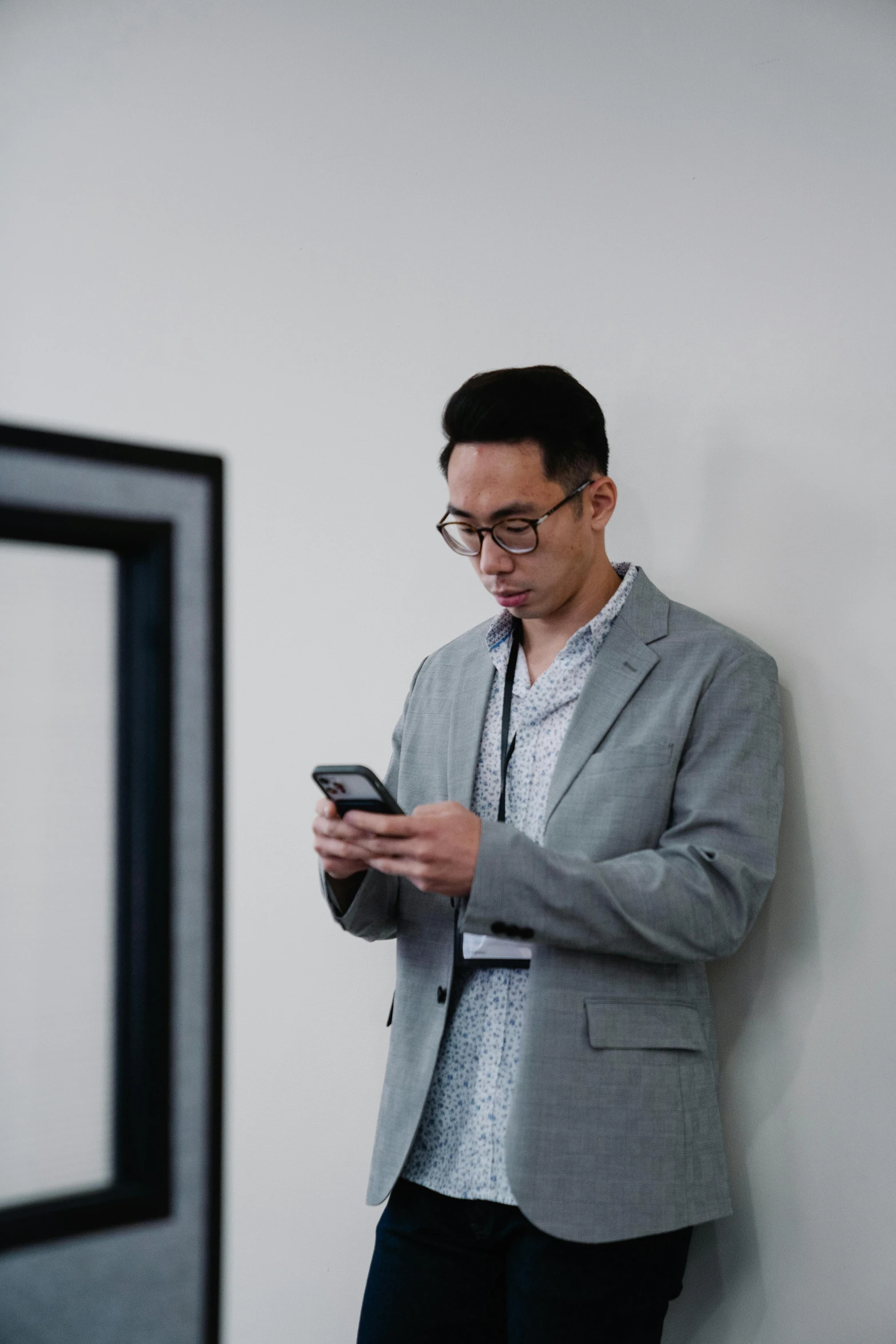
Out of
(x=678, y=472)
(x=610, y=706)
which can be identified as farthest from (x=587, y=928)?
(x=678, y=472)

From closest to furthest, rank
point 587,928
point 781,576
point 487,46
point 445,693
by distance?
point 587,928, point 781,576, point 445,693, point 487,46

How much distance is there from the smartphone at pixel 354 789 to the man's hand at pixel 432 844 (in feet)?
0.05

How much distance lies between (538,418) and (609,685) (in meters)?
Answer: 0.33

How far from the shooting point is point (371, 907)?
1341mm

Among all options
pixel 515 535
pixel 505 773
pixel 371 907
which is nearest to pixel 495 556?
pixel 515 535

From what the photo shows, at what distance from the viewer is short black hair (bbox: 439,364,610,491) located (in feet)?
4.12

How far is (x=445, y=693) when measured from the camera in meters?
1.44

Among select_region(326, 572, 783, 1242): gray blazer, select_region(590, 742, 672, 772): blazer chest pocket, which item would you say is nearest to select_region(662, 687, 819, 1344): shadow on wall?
select_region(326, 572, 783, 1242): gray blazer

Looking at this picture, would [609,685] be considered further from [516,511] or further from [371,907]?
[371,907]

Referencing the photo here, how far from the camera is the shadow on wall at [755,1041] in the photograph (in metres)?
1.29

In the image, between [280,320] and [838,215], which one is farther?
[280,320]

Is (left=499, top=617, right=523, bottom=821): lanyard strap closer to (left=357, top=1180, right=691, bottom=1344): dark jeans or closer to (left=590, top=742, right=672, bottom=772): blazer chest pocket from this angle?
(left=590, top=742, right=672, bottom=772): blazer chest pocket

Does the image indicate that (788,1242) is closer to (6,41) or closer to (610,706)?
(610,706)

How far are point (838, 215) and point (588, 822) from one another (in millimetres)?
805
